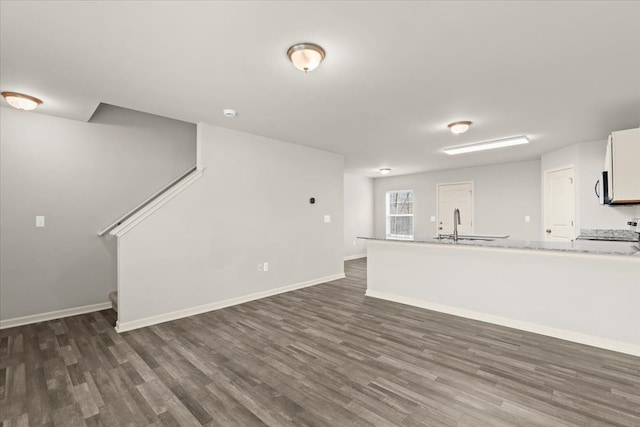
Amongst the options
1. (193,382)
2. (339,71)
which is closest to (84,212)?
(193,382)

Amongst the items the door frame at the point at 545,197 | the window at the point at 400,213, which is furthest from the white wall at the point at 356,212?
the door frame at the point at 545,197

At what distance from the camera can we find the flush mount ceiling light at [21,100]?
2.97 meters

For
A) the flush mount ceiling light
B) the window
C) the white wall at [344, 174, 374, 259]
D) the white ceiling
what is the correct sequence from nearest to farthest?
the white ceiling
the flush mount ceiling light
the white wall at [344, 174, 374, 259]
the window

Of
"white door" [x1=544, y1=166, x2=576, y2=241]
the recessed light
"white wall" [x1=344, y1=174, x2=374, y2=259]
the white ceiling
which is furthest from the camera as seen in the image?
"white wall" [x1=344, y1=174, x2=374, y2=259]

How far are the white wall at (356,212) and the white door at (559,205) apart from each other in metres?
4.51

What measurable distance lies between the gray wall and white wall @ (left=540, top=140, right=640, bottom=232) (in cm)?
684

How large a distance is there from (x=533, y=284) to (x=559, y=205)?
10.5 ft

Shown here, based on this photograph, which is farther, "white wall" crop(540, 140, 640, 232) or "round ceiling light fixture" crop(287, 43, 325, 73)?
"white wall" crop(540, 140, 640, 232)

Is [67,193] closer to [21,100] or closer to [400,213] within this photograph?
[21,100]

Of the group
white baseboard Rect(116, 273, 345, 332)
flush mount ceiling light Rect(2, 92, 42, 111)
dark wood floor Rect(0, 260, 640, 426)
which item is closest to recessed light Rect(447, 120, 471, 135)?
dark wood floor Rect(0, 260, 640, 426)

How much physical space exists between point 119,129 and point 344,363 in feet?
14.3

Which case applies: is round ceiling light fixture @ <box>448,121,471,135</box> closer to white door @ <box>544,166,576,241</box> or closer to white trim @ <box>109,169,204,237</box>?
white door @ <box>544,166,576,241</box>

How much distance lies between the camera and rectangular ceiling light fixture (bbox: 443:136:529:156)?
477 centimetres

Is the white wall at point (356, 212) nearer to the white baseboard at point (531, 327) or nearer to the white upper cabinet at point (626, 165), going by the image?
the white baseboard at point (531, 327)
